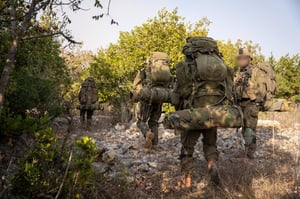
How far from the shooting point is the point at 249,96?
607cm

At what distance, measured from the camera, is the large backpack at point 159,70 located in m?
6.89

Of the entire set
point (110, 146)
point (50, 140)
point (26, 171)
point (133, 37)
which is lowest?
point (110, 146)

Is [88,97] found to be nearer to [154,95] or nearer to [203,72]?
[154,95]

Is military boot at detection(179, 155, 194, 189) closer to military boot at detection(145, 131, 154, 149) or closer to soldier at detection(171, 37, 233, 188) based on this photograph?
soldier at detection(171, 37, 233, 188)

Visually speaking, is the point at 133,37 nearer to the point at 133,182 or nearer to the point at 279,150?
the point at 279,150

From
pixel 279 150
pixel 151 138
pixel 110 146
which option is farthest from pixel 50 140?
pixel 279 150

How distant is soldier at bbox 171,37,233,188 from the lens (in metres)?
4.04

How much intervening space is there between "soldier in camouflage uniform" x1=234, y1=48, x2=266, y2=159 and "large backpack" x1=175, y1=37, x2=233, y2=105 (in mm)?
1921

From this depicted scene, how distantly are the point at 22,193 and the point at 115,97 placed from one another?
11.0m

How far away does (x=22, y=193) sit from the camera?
2.70 metres

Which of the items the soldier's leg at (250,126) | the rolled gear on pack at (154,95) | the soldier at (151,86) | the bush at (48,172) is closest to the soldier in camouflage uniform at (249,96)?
the soldier's leg at (250,126)

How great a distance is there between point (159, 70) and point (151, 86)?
43 centimetres

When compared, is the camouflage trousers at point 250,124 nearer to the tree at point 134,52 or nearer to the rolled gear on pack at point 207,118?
the rolled gear on pack at point 207,118

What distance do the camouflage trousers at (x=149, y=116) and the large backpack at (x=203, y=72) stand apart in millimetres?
2935
